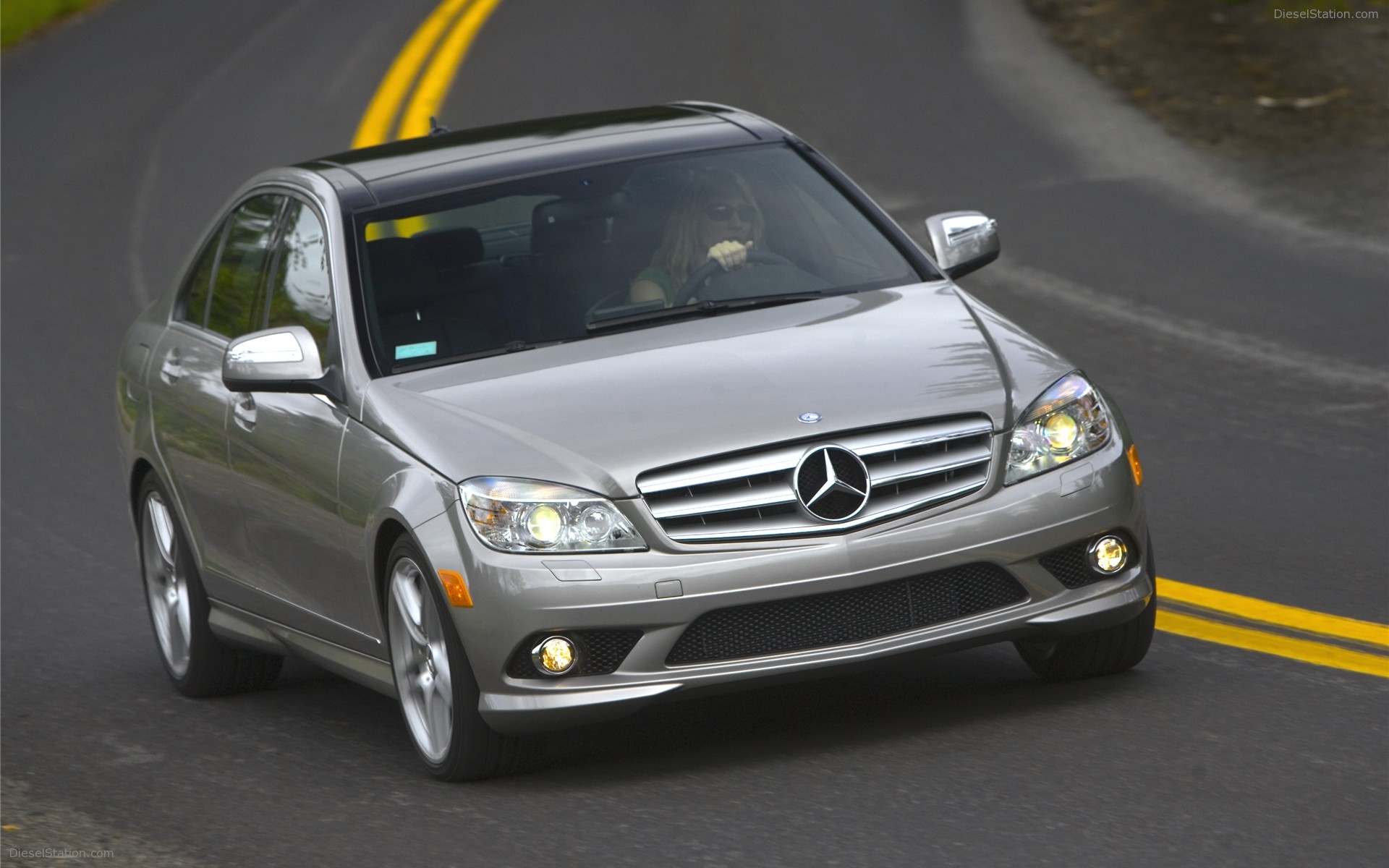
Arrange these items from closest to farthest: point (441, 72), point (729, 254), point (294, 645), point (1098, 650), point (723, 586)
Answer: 1. point (723, 586)
2. point (1098, 650)
3. point (729, 254)
4. point (294, 645)
5. point (441, 72)

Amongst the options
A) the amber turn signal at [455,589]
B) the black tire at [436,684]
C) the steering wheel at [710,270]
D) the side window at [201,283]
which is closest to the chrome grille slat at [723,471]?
the amber turn signal at [455,589]

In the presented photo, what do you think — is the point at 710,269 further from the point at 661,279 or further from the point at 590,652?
the point at 590,652

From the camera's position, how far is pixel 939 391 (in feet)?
18.8

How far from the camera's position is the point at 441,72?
2247 centimetres

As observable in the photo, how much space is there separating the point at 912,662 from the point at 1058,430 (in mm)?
863

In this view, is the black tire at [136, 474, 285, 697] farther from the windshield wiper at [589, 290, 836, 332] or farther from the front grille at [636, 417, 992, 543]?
the front grille at [636, 417, 992, 543]

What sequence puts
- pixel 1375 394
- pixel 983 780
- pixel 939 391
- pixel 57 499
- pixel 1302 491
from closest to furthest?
pixel 983 780 → pixel 939 391 → pixel 1302 491 → pixel 1375 394 → pixel 57 499

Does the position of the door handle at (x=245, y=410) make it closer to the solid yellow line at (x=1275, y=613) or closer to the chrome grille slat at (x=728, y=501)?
the chrome grille slat at (x=728, y=501)

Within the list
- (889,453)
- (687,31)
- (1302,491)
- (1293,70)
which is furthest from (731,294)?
(687,31)

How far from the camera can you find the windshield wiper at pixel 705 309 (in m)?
6.45

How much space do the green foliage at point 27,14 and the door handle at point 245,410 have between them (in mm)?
21326

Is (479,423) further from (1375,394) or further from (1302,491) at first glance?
(1375,394)

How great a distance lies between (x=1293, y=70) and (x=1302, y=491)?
9.42 meters

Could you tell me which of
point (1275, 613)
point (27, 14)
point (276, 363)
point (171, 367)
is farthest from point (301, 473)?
point (27, 14)
